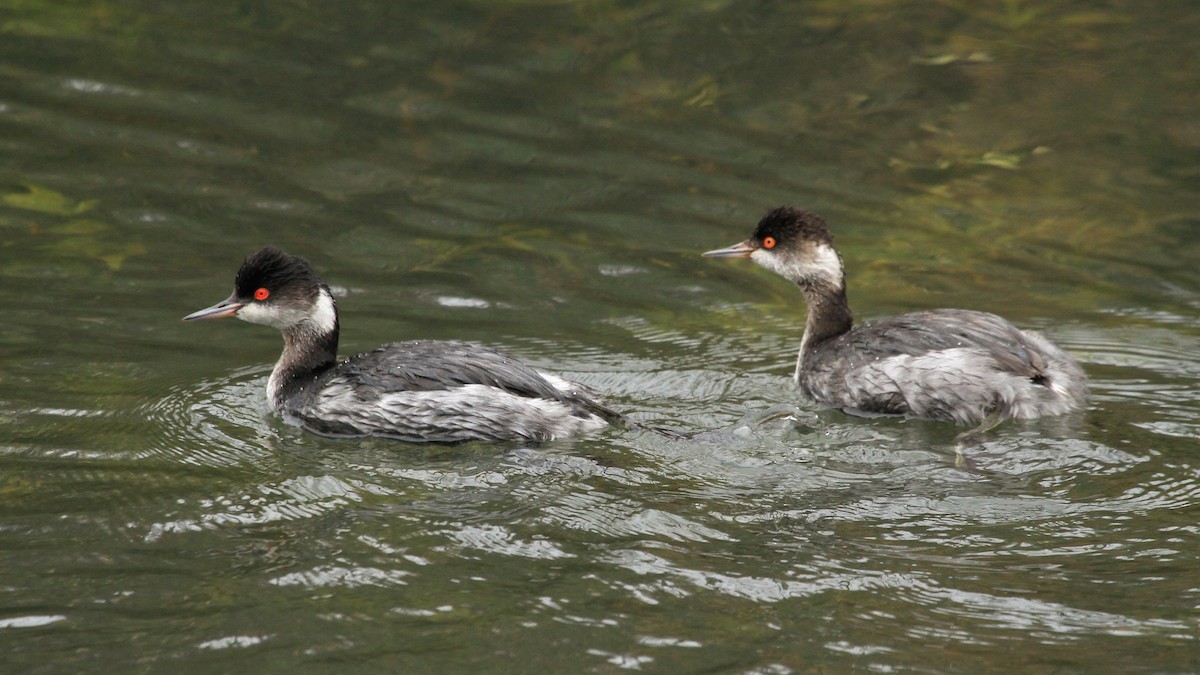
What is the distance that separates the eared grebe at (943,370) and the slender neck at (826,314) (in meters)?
0.02

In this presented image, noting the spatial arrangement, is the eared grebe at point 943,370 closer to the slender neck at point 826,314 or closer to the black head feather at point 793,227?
the slender neck at point 826,314

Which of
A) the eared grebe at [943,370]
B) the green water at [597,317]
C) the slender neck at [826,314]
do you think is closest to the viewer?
the green water at [597,317]

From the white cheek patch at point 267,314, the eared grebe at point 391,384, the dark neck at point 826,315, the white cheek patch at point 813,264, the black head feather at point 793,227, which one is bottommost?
the eared grebe at point 391,384

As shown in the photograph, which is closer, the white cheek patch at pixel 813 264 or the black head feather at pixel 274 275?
the black head feather at pixel 274 275

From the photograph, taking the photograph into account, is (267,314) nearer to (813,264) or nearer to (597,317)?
(597,317)

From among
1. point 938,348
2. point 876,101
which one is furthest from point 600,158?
point 938,348

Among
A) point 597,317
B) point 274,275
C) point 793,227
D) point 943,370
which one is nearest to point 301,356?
point 274,275

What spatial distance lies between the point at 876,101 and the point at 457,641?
812 cm

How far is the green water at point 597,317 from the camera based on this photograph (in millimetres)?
5086

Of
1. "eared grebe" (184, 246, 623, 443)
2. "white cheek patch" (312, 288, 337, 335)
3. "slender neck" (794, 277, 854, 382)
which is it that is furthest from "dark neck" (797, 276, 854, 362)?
"white cheek patch" (312, 288, 337, 335)

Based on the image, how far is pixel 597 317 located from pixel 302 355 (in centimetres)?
212

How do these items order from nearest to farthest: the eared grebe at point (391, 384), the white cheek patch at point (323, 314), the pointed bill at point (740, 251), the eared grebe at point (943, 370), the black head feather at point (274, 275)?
the eared grebe at point (391, 384) < the eared grebe at point (943, 370) < the black head feather at point (274, 275) < the white cheek patch at point (323, 314) < the pointed bill at point (740, 251)

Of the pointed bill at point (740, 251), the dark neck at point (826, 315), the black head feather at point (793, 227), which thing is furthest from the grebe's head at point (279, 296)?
the dark neck at point (826, 315)

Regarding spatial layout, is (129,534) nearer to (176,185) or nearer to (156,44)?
(176,185)
